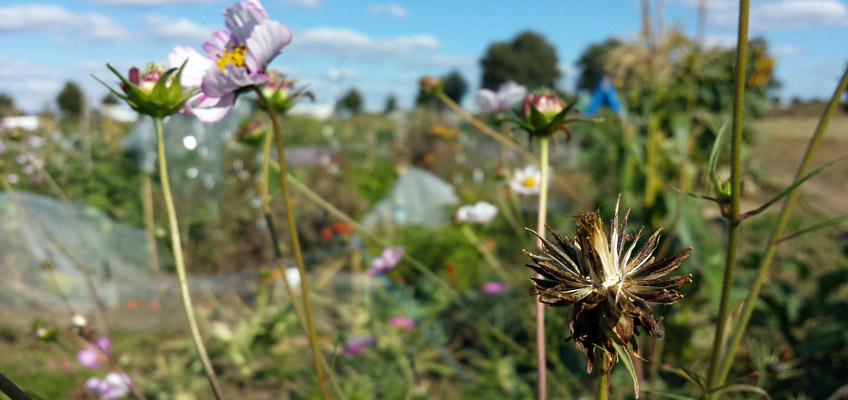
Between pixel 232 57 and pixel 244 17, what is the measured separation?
0.08 metres

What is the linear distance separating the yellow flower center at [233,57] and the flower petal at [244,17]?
0.02 m

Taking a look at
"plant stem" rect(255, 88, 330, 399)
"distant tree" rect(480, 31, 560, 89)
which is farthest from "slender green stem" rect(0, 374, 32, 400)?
"distant tree" rect(480, 31, 560, 89)

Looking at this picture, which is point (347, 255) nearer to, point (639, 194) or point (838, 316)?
point (639, 194)

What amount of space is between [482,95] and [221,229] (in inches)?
121

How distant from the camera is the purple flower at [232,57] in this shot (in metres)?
0.55

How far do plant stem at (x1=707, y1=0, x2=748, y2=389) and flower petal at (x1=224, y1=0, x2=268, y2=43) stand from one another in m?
0.43

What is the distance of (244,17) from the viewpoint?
60 cm

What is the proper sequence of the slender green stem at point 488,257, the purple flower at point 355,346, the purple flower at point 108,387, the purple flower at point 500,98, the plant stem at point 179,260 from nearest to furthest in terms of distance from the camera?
the plant stem at point 179,260 → the purple flower at point 500,98 → the slender green stem at point 488,257 → the purple flower at point 108,387 → the purple flower at point 355,346

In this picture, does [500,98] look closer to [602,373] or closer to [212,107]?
[212,107]

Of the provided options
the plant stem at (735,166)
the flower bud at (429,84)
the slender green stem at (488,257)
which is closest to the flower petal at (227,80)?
the plant stem at (735,166)

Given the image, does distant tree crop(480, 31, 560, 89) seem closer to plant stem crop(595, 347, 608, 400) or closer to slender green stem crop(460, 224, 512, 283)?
slender green stem crop(460, 224, 512, 283)

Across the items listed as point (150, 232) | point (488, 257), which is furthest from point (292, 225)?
point (150, 232)

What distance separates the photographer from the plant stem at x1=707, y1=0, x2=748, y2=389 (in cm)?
53

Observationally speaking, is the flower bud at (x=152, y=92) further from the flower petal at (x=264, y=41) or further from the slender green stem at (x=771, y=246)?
the slender green stem at (x=771, y=246)
